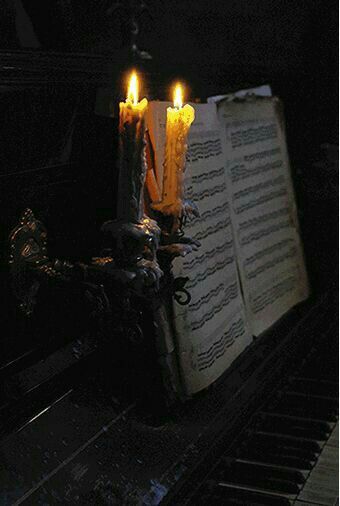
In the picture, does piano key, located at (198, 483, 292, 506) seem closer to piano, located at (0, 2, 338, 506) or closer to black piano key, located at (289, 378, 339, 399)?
piano, located at (0, 2, 338, 506)

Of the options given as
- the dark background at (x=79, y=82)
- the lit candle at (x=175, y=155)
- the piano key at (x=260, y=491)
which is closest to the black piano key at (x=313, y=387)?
the piano key at (x=260, y=491)

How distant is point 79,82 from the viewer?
1.67 meters

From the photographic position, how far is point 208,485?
6.19 ft

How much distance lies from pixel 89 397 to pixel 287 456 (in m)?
0.59

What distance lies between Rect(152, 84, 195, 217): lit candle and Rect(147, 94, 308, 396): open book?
0.22 m

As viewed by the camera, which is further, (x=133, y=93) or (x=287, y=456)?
(x=287, y=456)

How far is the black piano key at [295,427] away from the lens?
2.29 meters

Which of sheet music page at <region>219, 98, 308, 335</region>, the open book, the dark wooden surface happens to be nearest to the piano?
the dark wooden surface

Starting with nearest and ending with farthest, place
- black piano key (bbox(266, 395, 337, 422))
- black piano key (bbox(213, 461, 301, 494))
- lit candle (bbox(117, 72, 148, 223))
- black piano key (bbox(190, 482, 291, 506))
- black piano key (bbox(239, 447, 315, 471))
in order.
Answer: lit candle (bbox(117, 72, 148, 223)) → black piano key (bbox(190, 482, 291, 506)) → black piano key (bbox(213, 461, 301, 494)) → black piano key (bbox(239, 447, 315, 471)) → black piano key (bbox(266, 395, 337, 422))

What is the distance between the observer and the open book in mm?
2021

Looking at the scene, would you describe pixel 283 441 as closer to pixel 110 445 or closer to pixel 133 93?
pixel 110 445

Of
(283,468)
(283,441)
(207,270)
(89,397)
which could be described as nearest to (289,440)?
(283,441)

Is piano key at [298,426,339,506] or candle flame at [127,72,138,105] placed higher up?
candle flame at [127,72,138,105]

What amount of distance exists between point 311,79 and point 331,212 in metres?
0.51
